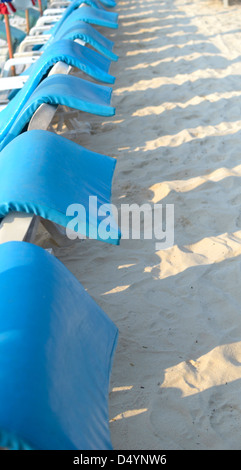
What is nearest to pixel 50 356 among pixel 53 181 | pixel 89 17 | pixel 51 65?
pixel 53 181

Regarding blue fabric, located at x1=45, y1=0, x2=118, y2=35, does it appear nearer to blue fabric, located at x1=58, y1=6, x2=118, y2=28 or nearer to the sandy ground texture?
blue fabric, located at x1=58, y1=6, x2=118, y2=28

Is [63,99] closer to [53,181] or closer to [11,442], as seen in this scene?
[53,181]

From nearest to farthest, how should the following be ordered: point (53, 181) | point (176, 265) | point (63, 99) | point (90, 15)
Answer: point (53, 181)
point (176, 265)
point (63, 99)
point (90, 15)

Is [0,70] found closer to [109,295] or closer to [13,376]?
[109,295]

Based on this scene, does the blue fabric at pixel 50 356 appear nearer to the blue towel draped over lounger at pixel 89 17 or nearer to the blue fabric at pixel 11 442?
the blue fabric at pixel 11 442

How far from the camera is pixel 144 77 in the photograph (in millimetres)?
6016

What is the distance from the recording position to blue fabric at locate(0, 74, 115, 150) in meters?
3.19

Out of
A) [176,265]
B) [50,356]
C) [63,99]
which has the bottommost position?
[176,265]

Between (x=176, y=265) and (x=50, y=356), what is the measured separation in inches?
57.5

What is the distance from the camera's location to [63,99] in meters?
3.18

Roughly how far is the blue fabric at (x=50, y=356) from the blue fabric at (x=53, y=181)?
1.15ft

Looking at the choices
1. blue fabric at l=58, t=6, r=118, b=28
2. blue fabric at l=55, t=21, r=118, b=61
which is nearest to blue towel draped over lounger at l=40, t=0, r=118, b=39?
blue fabric at l=58, t=6, r=118, b=28

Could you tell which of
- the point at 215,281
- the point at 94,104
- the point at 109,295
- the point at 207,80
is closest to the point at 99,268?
the point at 109,295

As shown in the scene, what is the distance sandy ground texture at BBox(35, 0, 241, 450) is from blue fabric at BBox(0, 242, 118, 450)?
0.31 metres
